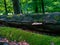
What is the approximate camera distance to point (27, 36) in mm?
5016

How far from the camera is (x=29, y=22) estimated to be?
5504 millimetres

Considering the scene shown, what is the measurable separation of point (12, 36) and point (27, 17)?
94 centimetres

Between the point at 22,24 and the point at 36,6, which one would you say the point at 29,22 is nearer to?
the point at 22,24

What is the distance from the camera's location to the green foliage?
186 inches

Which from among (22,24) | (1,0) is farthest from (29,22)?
(1,0)

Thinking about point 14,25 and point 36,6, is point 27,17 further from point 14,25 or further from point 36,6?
point 36,6

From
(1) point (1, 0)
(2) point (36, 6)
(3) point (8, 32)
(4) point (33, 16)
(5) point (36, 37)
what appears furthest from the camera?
(1) point (1, 0)

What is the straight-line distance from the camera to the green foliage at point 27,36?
15.5 ft

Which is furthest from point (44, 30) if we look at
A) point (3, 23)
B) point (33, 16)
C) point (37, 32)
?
point (3, 23)

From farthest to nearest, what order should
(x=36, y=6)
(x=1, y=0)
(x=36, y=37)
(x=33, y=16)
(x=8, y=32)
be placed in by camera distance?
1. (x=1, y=0)
2. (x=36, y=6)
3. (x=33, y=16)
4. (x=8, y=32)
5. (x=36, y=37)

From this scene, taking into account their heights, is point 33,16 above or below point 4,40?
above

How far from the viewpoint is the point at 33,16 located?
5727mm

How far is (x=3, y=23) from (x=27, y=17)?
0.88m

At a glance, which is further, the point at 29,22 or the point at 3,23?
the point at 3,23
